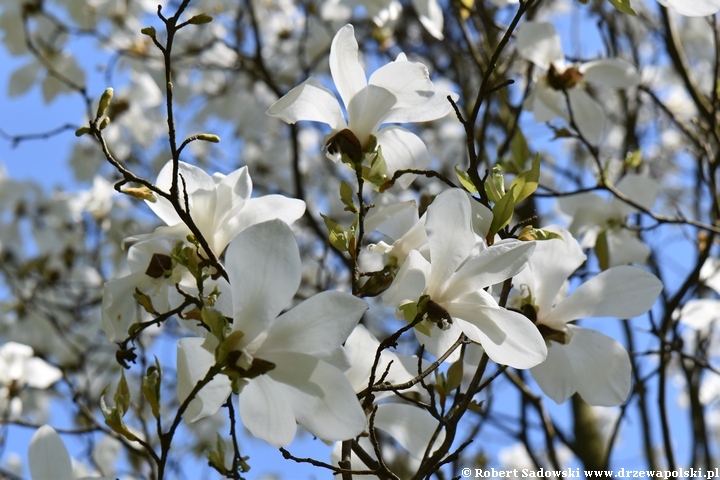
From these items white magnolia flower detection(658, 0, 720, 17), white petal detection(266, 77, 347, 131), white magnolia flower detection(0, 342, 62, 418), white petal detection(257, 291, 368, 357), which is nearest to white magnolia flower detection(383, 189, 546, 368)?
white petal detection(257, 291, 368, 357)

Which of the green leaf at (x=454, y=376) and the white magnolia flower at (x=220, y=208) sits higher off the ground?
the white magnolia flower at (x=220, y=208)

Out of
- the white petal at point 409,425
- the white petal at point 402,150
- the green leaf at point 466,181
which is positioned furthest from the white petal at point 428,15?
the white petal at point 409,425

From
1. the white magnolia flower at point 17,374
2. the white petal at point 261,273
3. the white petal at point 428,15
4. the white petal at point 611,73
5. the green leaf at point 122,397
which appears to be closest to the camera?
the white petal at point 261,273

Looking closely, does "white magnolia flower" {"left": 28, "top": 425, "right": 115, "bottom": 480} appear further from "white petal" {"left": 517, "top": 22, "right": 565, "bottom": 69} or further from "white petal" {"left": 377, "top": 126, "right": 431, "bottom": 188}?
"white petal" {"left": 517, "top": 22, "right": 565, "bottom": 69}

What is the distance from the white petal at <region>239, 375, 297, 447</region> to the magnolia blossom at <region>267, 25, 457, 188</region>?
298 millimetres

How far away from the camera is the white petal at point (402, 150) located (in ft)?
3.10

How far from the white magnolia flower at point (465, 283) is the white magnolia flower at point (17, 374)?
1.22m

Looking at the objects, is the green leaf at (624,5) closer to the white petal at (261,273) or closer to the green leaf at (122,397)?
the white petal at (261,273)

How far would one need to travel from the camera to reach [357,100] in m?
0.89

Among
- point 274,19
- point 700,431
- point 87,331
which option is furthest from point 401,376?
point 274,19

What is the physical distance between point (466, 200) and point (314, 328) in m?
0.19

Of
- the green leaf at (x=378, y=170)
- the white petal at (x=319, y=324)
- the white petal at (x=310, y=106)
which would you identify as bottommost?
the white petal at (x=319, y=324)

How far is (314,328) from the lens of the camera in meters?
0.69

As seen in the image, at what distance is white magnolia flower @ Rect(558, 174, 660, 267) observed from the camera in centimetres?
137
